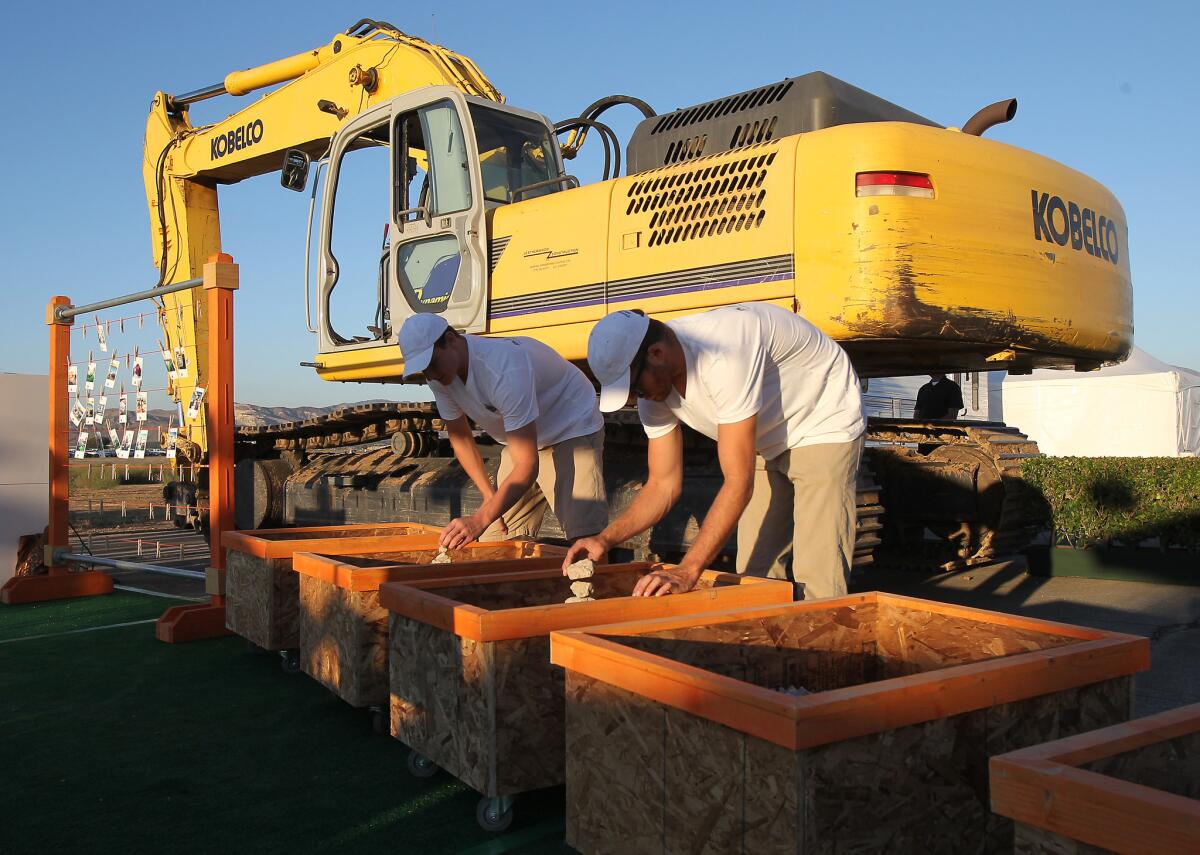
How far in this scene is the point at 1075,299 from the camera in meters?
4.90

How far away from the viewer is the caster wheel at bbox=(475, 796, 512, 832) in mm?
2959

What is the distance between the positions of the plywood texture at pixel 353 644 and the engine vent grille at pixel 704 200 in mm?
2443

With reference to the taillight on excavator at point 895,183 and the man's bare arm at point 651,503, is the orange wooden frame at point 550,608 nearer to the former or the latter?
the man's bare arm at point 651,503

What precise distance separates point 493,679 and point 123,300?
5977mm

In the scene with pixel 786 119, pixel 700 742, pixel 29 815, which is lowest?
pixel 29 815

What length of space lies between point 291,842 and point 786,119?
4.04 metres

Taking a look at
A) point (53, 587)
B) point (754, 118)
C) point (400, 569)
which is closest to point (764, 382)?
point (400, 569)

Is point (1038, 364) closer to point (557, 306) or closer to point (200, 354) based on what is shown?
point (557, 306)

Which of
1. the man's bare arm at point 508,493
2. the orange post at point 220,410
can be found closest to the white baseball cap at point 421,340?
the man's bare arm at point 508,493

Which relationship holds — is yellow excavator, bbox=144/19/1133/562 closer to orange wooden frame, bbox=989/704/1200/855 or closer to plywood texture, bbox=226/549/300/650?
plywood texture, bbox=226/549/300/650

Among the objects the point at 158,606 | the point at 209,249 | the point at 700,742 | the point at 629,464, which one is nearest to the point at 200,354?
the point at 209,249

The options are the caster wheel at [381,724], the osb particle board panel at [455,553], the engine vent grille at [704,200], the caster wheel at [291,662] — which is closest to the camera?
the caster wheel at [381,724]

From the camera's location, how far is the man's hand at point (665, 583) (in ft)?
10.2

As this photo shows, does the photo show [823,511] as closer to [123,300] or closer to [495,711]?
[495,711]
